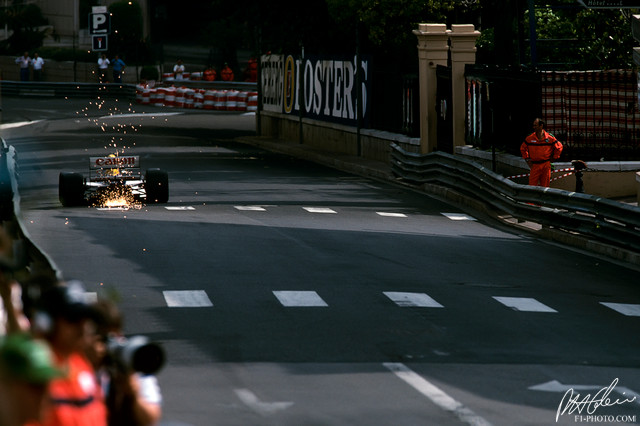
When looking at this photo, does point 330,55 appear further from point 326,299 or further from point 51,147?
point 326,299

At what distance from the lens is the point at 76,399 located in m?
4.42

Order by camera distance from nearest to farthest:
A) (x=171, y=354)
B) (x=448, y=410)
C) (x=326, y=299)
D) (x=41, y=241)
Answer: (x=448, y=410)
(x=171, y=354)
(x=326, y=299)
(x=41, y=241)

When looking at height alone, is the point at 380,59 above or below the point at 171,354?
above

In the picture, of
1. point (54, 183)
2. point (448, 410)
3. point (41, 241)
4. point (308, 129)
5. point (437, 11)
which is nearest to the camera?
point (448, 410)

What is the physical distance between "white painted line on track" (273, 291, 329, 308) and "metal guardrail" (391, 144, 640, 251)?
5.96 m

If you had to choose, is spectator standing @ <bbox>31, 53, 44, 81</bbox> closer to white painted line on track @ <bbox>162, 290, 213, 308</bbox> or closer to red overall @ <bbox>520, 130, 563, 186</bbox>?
red overall @ <bbox>520, 130, 563, 186</bbox>

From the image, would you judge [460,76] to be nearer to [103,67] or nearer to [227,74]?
[103,67]

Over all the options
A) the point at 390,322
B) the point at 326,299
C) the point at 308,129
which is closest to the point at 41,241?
the point at 326,299

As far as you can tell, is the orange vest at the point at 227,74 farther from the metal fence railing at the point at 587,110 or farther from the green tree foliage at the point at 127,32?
the metal fence railing at the point at 587,110

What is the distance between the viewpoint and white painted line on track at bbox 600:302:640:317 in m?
14.2

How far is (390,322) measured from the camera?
42.0ft

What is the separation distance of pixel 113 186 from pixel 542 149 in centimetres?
→ 781

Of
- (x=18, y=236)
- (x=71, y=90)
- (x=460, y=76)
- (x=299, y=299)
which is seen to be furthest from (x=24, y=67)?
(x=299, y=299)

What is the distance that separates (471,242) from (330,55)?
72.2 feet
